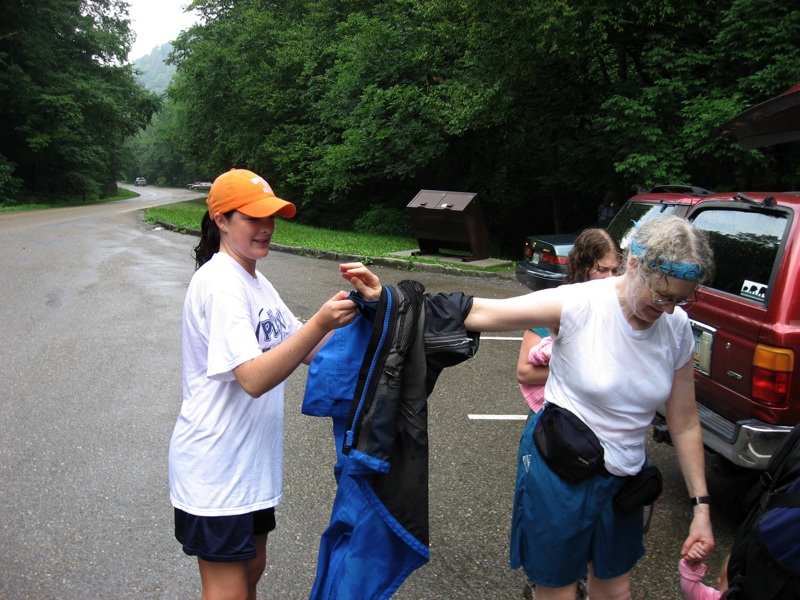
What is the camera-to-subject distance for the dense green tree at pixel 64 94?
3447 centimetres

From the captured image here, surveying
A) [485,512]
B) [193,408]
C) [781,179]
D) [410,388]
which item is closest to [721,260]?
[485,512]

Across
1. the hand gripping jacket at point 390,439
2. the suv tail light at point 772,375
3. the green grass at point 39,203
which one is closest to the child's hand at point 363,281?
the hand gripping jacket at point 390,439

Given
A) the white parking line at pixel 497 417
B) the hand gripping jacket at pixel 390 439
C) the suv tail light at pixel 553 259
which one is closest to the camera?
the hand gripping jacket at pixel 390 439

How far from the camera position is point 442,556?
144 inches

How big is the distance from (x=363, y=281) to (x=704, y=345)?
295 cm

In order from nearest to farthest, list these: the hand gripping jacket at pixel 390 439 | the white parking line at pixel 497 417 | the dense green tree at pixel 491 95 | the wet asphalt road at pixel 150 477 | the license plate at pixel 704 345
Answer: the hand gripping jacket at pixel 390 439 → the wet asphalt road at pixel 150 477 → the license plate at pixel 704 345 → the white parking line at pixel 497 417 → the dense green tree at pixel 491 95

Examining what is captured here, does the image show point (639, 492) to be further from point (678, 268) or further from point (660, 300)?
point (678, 268)

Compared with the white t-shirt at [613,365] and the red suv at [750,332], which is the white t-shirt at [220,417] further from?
the red suv at [750,332]

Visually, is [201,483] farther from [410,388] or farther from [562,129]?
[562,129]

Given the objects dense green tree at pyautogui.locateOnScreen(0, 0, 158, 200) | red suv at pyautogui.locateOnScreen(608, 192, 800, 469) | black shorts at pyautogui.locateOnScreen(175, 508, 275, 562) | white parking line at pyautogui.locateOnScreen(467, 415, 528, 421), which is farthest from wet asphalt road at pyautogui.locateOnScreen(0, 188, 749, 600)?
dense green tree at pyautogui.locateOnScreen(0, 0, 158, 200)

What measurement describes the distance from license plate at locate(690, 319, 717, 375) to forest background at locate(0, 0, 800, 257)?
9.40 m

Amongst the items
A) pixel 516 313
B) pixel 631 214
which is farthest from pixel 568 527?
pixel 631 214

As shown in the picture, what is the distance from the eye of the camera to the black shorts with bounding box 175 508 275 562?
84.7 inches

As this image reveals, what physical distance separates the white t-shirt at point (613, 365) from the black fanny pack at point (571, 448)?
0.05 m
